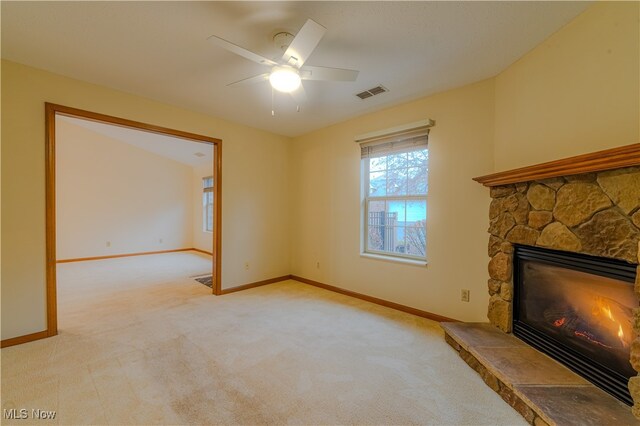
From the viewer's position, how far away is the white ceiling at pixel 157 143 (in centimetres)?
603

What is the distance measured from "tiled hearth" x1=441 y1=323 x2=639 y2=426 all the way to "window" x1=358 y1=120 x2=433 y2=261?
1.19 meters

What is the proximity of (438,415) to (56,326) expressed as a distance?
340 cm

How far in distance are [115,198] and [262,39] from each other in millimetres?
6924

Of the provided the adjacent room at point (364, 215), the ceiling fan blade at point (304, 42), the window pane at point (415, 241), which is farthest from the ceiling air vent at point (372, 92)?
the window pane at point (415, 241)

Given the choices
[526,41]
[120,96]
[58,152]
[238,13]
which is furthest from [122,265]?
[526,41]

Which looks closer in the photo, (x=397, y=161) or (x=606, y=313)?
(x=606, y=313)

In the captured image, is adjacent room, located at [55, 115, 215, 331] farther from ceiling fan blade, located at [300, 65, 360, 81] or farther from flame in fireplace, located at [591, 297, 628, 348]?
flame in fireplace, located at [591, 297, 628, 348]

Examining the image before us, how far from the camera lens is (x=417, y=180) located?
3172 millimetres

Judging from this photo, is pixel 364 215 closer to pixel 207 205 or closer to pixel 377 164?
pixel 377 164

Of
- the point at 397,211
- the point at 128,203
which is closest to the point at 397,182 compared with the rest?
the point at 397,211

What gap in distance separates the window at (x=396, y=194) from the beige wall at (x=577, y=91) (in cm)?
89

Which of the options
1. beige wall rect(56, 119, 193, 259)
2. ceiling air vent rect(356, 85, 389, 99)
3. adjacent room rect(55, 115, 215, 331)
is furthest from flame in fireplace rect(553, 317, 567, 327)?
beige wall rect(56, 119, 193, 259)

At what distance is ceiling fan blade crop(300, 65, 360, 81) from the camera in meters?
1.89

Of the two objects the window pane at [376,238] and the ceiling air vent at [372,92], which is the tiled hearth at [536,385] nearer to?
the window pane at [376,238]
